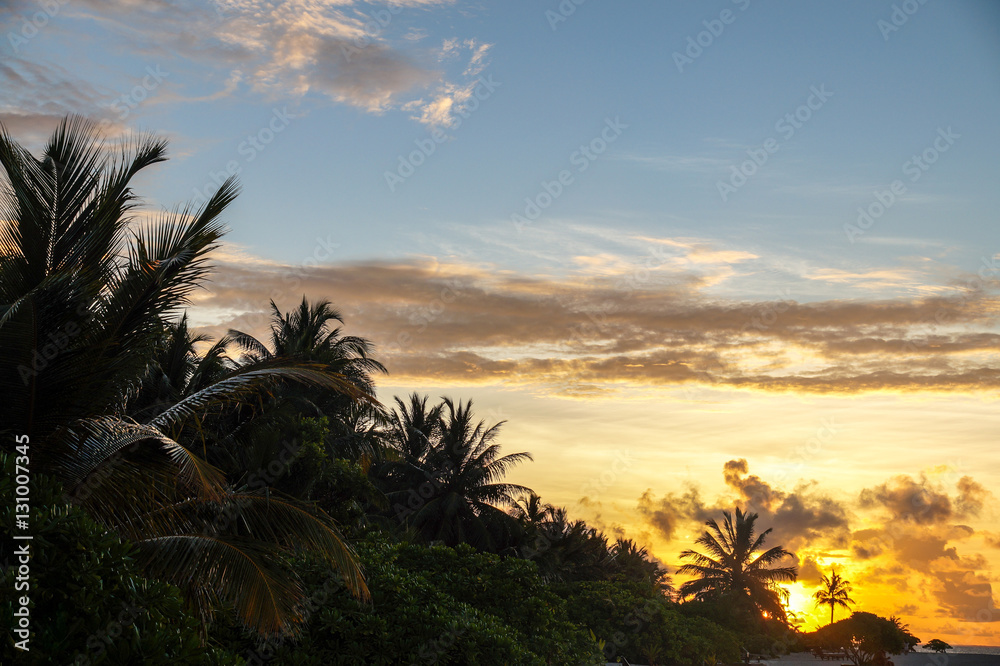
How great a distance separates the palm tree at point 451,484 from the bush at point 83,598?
24.4 meters

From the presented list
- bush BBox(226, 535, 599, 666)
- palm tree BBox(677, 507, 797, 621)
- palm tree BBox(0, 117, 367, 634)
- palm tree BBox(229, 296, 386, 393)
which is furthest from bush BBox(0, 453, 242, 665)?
palm tree BBox(677, 507, 797, 621)

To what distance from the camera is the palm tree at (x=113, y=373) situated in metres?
6.55

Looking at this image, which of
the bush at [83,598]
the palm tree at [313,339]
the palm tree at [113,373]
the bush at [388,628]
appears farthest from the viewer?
the palm tree at [313,339]

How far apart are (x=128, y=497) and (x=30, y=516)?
2660mm

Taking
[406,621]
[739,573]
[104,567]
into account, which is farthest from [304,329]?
[739,573]

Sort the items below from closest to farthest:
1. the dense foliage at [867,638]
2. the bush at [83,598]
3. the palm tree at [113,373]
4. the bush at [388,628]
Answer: the bush at [83,598] < the palm tree at [113,373] < the bush at [388,628] < the dense foliage at [867,638]

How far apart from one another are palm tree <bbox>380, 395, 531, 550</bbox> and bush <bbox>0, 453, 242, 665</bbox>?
80.0 feet

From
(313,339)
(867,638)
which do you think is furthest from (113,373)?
(867,638)

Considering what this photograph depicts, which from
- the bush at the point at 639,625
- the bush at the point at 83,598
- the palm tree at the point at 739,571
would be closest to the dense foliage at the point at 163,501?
the bush at the point at 83,598

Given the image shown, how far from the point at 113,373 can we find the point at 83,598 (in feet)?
10.1

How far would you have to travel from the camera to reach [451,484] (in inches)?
1227

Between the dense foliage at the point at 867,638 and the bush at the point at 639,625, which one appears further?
the dense foliage at the point at 867,638

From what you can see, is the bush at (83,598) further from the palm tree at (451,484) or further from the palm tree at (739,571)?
the palm tree at (739,571)

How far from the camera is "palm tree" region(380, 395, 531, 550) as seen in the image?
29906mm
